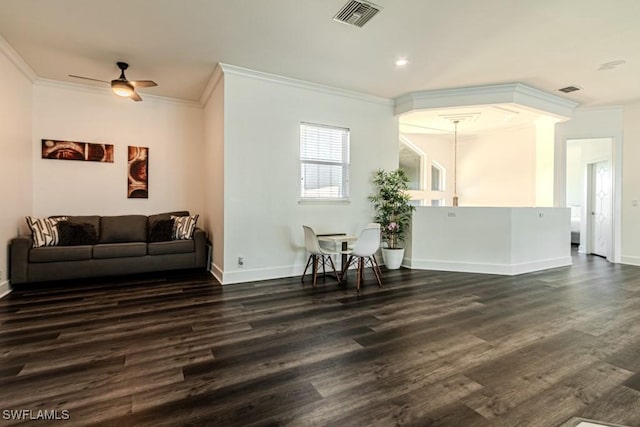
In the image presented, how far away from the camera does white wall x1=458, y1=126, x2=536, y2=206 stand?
6.92 m

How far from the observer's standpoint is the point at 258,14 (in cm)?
299

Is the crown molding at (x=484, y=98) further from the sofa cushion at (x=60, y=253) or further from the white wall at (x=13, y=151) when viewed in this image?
the white wall at (x=13, y=151)

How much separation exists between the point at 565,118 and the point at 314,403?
6.56 metres

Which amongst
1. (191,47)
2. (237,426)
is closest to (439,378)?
(237,426)

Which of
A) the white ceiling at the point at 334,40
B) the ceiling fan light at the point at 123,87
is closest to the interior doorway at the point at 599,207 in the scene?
the white ceiling at the point at 334,40

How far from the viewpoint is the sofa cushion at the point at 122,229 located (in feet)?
15.6

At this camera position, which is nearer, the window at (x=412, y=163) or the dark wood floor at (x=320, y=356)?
the dark wood floor at (x=320, y=356)

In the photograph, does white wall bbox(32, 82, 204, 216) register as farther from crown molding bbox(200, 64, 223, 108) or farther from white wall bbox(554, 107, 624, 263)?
white wall bbox(554, 107, 624, 263)

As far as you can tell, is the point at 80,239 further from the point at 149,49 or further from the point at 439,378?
the point at 439,378

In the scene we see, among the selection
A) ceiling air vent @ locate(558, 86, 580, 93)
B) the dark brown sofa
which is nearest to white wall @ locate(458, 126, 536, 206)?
ceiling air vent @ locate(558, 86, 580, 93)

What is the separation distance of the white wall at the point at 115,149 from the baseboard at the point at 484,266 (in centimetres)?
403

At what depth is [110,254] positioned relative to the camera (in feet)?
14.1

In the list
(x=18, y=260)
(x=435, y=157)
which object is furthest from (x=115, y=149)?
(x=435, y=157)

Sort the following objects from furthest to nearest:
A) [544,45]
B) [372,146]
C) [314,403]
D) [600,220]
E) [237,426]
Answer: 1. [600,220]
2. [372,146]
3. [544,45]
4. [314,403]
5. [237,426]
